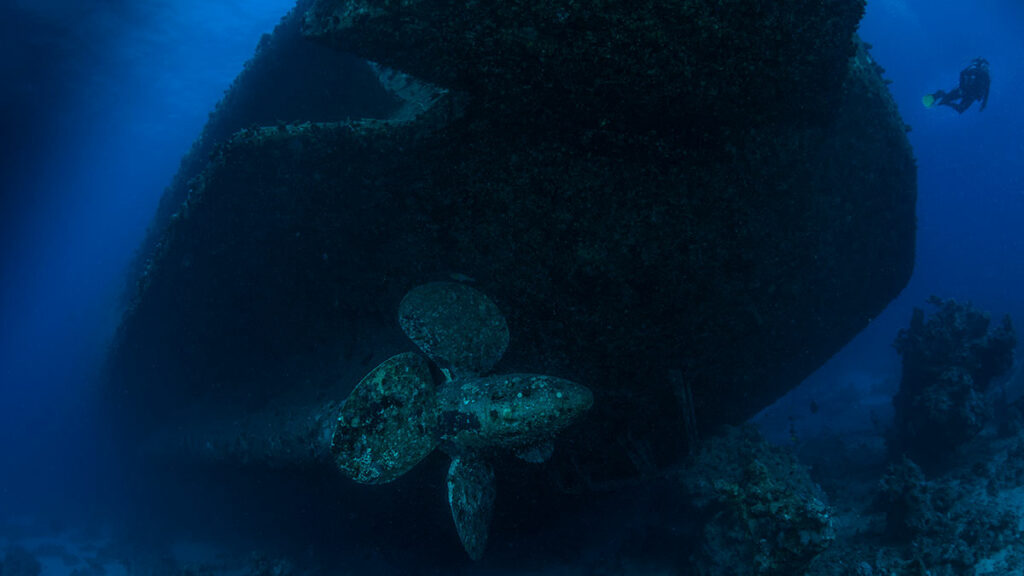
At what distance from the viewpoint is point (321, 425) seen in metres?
7.44

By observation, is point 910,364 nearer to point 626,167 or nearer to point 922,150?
point 626,167

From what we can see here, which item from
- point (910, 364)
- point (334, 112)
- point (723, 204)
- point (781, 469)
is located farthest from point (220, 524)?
point (910, 364)

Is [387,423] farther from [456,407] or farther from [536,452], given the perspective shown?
[536,452]

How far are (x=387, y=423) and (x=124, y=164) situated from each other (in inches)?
2563

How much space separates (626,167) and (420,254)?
2621 millimetres

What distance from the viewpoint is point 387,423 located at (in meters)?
4.71

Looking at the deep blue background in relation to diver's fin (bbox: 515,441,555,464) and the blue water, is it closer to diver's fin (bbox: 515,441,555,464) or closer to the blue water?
the blue water

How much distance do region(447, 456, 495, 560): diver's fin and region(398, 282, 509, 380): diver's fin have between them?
87cm

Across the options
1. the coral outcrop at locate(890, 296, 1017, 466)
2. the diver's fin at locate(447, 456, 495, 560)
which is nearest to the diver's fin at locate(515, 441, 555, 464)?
the diver's fin at locate(447, 456, 495, 560)

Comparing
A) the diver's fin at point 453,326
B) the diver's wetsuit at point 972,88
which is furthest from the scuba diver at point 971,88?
the diver's fin at point 453,326

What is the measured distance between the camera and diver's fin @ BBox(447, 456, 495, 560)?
467 centimetres

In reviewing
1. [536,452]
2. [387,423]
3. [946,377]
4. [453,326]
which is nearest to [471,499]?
[536,452]

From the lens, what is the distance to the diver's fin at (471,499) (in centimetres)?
467

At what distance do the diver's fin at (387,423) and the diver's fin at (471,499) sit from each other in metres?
0.39
